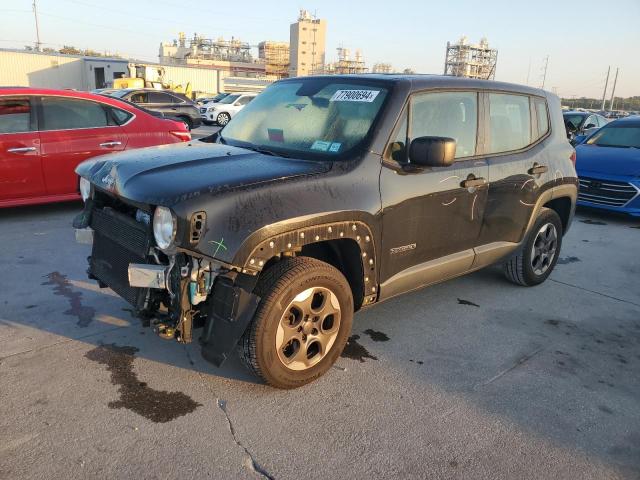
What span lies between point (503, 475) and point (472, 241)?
1898mm

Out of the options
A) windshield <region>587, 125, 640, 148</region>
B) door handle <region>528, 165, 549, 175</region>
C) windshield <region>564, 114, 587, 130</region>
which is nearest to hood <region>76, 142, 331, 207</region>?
door handle <region>528, 165, 549, 175</region>

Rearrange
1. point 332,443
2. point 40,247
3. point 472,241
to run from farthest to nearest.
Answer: point 40,247 → point 472,241 → point 332,443

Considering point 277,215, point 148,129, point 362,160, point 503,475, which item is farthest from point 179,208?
point 148,129

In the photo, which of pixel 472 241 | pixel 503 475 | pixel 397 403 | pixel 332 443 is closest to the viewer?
pixel 503 475

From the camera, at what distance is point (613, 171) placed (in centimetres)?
785

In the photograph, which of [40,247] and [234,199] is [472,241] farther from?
[40,247]

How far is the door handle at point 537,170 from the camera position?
4.29 metres

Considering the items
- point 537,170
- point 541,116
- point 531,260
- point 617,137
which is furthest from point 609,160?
point 537,170

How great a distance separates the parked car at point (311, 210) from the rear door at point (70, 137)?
127 inches

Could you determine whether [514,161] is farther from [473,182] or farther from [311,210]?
[311,210]

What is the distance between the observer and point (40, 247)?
5.35 metres

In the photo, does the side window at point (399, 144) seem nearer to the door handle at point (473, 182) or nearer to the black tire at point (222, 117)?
the door handle at point (473, 182)

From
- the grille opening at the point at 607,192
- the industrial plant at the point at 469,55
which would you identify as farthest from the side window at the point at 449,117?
the industrial plant at the point at 469,55

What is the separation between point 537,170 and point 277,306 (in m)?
2.82
